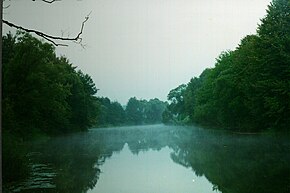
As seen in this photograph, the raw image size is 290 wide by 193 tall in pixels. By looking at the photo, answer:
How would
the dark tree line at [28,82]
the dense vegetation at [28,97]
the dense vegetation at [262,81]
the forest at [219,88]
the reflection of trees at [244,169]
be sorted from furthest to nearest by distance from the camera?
the dense vegetation at [262,81] < the dark tree line at [28,82] < the forest at [219,88] < the dense vegetation at [28,97] < the reflection of trees at [244,169]

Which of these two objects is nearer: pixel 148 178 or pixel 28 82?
pixel 148 178

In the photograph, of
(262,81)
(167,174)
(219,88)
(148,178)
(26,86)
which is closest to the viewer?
(148,178)

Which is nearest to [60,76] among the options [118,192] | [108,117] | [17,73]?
[17,73]

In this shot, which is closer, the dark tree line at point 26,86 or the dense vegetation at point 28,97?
the dense vegetation at point 28,97

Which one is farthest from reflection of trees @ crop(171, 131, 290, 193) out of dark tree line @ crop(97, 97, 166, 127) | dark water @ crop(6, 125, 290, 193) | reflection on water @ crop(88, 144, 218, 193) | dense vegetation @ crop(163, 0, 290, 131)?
dark tree line @ crop(97, 97, 166, 127)

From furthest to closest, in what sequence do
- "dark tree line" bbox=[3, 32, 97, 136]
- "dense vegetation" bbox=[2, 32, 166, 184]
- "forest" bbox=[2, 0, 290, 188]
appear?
"dark tree line" bbox=[3, 32, 97, 136] < "forest" bbox=[2, 0, 290, 188] < "dense vegetation" bbox=[2, 32, 166, 184]

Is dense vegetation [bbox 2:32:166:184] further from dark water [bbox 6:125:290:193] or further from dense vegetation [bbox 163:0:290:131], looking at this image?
dense vegetation [bbox 163:0:290:131]

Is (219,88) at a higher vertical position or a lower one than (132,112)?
lower

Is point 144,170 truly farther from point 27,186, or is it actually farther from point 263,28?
point 263,28

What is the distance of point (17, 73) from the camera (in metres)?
16.9

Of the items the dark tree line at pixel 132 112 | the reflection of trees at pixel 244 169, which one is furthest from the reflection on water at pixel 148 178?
the dark tree line at pixel 132 112

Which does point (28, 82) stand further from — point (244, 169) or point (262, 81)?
point (244, 169)

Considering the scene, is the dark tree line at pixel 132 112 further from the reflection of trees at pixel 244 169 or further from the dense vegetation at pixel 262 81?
the reflection of trees at pixel 244 169

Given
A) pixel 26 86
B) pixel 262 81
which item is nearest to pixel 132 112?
pixel 262 81
